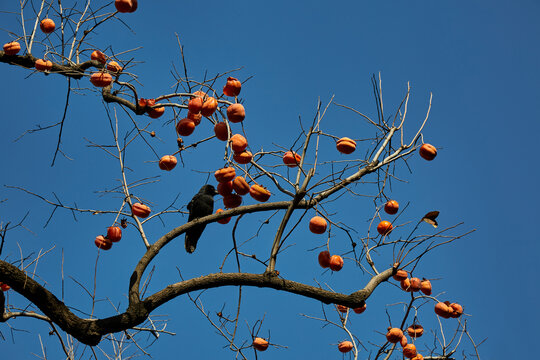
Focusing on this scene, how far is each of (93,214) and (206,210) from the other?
1.03m

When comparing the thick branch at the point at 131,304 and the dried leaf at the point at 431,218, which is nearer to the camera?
the thick branch at the point at 131,304

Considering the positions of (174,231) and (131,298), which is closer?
(131,298)

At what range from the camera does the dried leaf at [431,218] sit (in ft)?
8.50

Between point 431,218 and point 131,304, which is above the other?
point 431,218

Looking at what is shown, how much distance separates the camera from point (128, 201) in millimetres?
2965

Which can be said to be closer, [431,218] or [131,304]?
[131,304]

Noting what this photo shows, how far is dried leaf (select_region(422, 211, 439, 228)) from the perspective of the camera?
259 cm

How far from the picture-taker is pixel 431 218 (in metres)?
2.61

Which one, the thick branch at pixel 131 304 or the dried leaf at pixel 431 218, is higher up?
the dried leaf at pixel 431 218

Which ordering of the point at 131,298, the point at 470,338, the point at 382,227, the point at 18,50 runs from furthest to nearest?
the point at 470,338, the point at 18,50, the point at 382,227, the point at 131,298

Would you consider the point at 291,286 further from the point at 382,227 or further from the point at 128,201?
the point at 128,201

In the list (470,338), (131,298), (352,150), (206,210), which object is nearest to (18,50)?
(206,210)

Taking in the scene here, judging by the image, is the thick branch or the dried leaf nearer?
the thick branch

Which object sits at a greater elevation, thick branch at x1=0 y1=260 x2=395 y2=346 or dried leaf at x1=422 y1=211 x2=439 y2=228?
dried leaf at x1=422 y1=211 x2=439 y2=228
